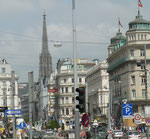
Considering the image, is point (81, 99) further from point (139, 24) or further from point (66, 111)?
point (66, 111)

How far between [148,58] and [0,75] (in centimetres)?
9760

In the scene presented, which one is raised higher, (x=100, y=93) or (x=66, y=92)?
(x=66, y=92)

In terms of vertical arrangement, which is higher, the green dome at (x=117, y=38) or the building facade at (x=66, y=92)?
the green dome at (x=117, y=38)

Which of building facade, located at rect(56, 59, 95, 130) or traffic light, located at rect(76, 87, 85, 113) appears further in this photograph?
building facade, located at rect(56, 59, 95, 130)

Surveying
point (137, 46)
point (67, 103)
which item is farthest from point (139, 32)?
point (67, 103)

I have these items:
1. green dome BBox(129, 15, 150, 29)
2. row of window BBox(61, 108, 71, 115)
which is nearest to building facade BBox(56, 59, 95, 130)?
row of window BBox(61, 108, 71, 115)

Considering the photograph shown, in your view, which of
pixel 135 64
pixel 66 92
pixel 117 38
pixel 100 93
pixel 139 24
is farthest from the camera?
pixel 66 92

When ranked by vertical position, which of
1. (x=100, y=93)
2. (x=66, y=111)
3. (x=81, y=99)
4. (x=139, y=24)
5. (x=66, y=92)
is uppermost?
(x=139, y=24)

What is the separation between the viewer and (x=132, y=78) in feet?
339

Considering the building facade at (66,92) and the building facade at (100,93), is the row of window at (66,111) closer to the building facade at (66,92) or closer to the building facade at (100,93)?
the building facade at (66,92)

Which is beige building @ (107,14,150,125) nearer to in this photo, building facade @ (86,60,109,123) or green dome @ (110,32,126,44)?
green dome @ (110,32,126,44)

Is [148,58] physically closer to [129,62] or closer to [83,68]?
[129,62]

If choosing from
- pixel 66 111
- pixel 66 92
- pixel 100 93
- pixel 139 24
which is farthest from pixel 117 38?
pixel 66 111

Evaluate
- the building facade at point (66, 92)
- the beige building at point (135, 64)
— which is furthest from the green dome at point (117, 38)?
the building facade at point (66, 92)
